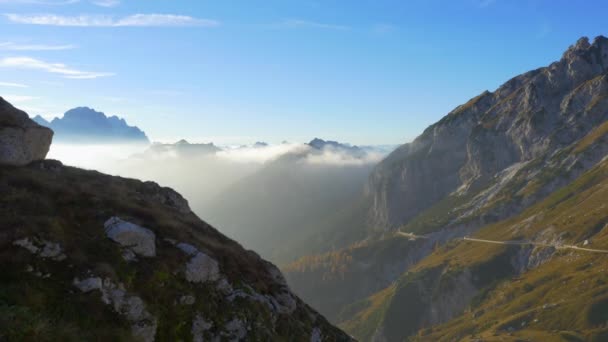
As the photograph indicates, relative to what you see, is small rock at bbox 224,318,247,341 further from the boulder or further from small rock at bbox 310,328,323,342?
small rock at bbox 310,328,323,342

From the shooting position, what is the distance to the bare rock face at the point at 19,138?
3506cm

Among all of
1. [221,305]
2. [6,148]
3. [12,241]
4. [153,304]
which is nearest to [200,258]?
[221,305]

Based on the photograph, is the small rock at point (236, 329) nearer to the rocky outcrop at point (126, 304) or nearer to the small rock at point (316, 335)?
the rocky outcrop at point (126, 304)

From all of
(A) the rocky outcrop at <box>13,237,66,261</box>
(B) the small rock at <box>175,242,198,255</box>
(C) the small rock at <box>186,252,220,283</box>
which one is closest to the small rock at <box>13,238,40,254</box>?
(A) the rocky outcrop at <box>13,237,66,261</box>

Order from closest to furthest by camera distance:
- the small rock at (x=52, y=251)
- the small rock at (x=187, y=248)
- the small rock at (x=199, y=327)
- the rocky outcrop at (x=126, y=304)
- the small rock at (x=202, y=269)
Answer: the rocky outcrop at (x=126, y=304) → the small rock at (x=52, y=251) → the small rock at (x=199, y=327) → the small rock at (x=202, y=269) → the small rock at (x=187, y=248)

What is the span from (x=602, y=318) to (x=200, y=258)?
18115 centimetres

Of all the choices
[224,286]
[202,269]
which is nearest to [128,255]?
[202,269]

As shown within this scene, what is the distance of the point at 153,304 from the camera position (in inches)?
961

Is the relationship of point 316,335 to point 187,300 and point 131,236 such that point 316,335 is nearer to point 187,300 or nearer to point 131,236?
point 187,300

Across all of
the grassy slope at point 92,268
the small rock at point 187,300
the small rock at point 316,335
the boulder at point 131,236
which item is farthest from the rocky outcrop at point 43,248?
the small rock at point 316,335

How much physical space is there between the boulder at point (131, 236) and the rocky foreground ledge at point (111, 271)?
66 millimetres

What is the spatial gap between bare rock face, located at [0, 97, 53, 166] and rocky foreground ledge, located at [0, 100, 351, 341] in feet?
0.31

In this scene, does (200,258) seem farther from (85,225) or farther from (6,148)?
(6,148)

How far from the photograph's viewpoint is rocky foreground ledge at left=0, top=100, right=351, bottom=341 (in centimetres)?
2056
